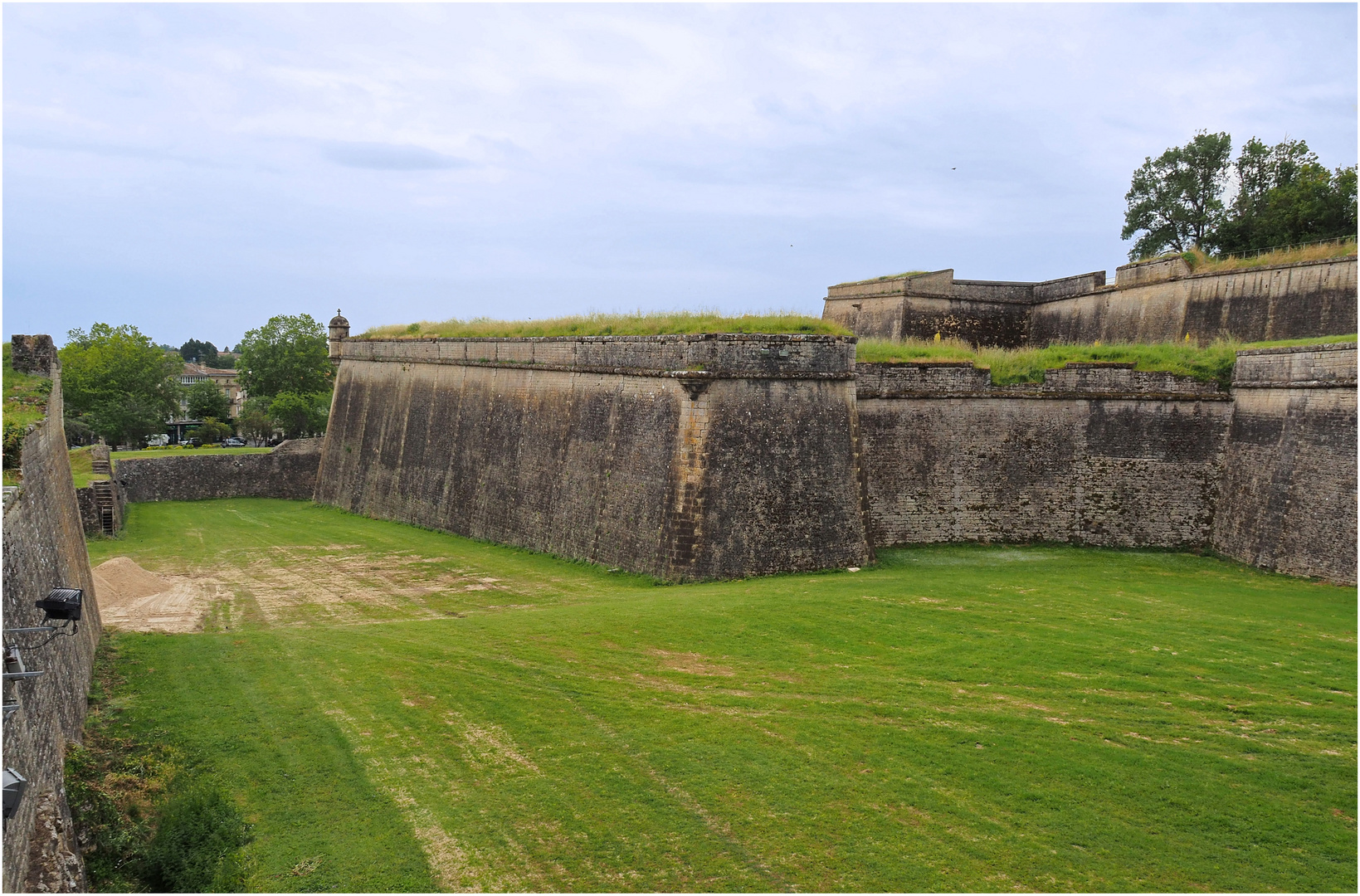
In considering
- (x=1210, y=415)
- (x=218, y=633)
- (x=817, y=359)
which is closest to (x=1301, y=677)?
(x=817, y=359)

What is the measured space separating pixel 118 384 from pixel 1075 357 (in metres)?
52.4

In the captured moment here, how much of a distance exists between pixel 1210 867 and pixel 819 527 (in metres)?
11.2

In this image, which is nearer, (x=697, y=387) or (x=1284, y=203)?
(x=697, y=387)

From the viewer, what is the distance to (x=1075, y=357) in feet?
75.7

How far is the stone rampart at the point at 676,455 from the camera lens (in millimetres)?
18219

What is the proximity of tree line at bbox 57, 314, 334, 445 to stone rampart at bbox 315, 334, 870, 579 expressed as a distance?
95.5 ft

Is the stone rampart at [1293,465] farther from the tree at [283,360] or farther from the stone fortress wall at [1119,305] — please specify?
the tree at [283,360]

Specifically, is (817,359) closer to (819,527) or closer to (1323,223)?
(819,527)

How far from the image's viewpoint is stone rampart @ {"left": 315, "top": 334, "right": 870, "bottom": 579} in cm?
1822

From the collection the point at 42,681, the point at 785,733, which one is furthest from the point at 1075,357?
the point at 42,681

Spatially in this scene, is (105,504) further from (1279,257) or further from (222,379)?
(222,379)

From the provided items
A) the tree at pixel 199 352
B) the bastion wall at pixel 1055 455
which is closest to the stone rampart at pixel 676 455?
the bastion wall at pixel 1055 455

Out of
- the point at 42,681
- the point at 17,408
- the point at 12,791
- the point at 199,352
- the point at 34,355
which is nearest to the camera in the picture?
the point at 12,791

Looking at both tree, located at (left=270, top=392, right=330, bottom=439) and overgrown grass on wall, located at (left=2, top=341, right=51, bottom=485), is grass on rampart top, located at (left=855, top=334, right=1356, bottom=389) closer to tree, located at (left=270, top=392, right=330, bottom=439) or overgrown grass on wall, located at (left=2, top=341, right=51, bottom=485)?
overgrown grass on wall, located at (left=2, top=341, right=51, bottom=485)
